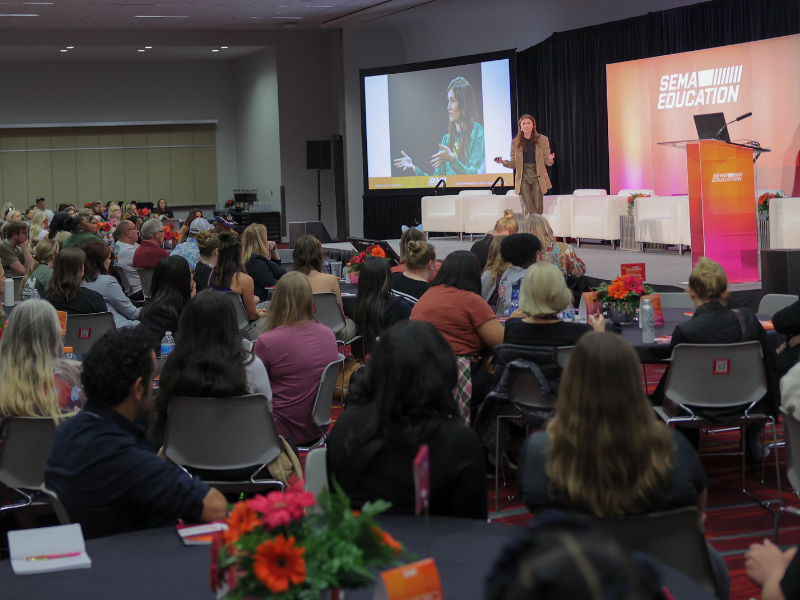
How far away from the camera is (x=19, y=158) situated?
21328 millimetres

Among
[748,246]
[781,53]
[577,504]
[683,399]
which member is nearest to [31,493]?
[577,504]

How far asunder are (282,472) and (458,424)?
4.68 ft

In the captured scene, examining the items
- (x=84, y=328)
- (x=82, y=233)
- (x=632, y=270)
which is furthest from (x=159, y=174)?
(x=632, y=270)

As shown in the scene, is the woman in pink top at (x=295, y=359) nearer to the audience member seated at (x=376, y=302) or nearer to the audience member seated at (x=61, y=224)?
the audience member seated at (x=376, y=302)

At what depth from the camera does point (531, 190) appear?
12.3 m

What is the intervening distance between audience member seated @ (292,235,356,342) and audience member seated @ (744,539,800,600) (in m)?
4.41

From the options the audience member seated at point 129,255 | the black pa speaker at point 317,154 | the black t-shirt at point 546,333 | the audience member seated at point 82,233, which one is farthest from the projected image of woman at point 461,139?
the black t-shirt at point 546,333

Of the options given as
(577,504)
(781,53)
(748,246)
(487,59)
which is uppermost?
(487,59)

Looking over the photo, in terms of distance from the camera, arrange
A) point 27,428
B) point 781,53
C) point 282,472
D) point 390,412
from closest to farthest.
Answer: point 390,412
point 27,428
point 282,472
point 781,53

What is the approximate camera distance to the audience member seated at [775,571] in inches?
65.7

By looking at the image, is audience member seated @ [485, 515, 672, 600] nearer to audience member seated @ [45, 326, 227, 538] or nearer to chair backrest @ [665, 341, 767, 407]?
audience member seated @ [45, 326, 227, 538]

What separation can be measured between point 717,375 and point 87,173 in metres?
20.5

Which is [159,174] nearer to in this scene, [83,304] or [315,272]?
[315,272]

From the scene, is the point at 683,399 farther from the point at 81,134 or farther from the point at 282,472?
the point at 81,134
